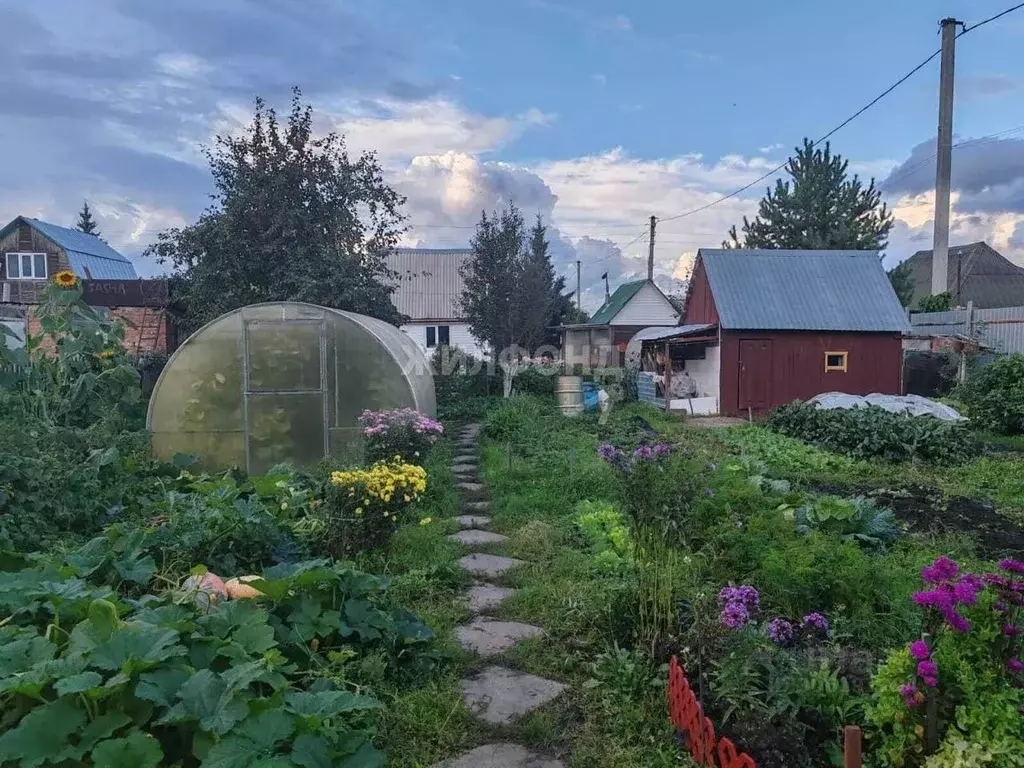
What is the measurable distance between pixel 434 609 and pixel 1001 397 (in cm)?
1164

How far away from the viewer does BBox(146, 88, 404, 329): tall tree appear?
480 inches

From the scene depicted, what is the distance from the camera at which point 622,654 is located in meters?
2.97

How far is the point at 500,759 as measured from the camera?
97.1 inches

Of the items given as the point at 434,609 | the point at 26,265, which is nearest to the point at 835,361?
the point at 434,609

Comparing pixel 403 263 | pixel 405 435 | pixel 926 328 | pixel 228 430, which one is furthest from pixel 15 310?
pixel 403 263

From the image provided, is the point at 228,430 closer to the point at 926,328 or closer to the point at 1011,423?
the point at 1011,423

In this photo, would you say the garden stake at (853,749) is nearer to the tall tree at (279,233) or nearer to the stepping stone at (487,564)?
the stepping stone at (487,564)

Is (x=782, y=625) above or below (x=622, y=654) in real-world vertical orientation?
above

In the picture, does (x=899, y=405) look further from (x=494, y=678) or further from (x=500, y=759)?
(x=500, y=759)

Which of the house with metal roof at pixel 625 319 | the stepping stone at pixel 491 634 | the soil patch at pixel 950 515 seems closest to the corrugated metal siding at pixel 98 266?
the house with metal roof at pixel 625 319

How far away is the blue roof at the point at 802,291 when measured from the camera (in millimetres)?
14281

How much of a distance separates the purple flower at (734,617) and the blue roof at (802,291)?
12294 millimetres

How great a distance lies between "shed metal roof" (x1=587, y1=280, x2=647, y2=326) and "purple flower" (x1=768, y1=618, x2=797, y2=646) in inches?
1098

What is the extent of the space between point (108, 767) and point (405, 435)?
4830 mm
